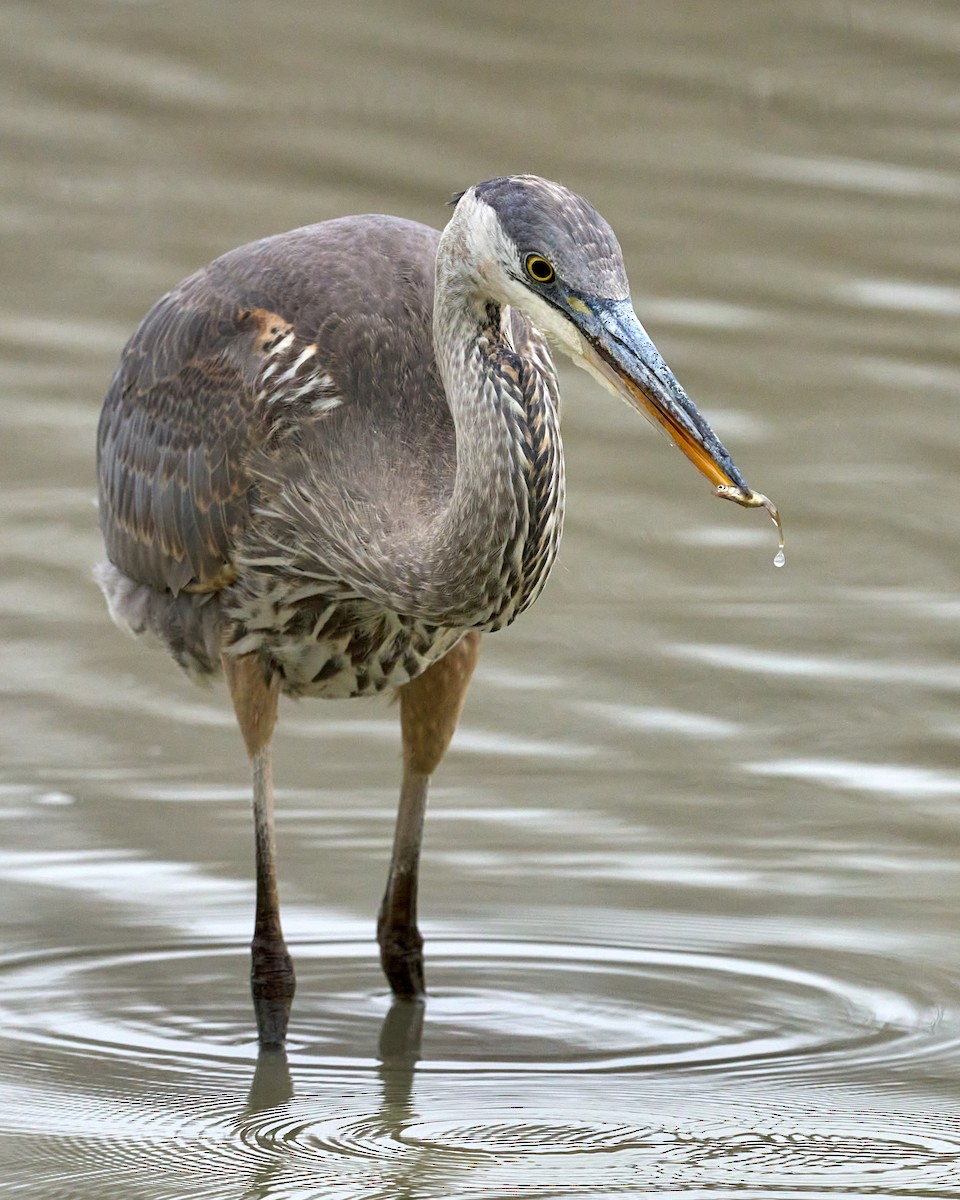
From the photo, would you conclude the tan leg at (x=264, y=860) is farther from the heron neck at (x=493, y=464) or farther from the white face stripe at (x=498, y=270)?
the white face stripe at (x=498, y=270)

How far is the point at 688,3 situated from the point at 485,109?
1752mm

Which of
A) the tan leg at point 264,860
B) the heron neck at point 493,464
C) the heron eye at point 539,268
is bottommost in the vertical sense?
the tan leg at point 264,860

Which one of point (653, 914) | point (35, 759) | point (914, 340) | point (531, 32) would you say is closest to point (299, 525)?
point (653, 914)

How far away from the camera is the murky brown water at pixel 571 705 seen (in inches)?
206

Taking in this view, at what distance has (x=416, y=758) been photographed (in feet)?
Result: 20.9

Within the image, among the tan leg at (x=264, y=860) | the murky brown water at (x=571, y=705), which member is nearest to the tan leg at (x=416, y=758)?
the murky brown water at (x=571, y=705)

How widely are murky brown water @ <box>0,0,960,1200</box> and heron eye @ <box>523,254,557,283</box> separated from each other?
181cm

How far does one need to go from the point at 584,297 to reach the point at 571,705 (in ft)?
10.5

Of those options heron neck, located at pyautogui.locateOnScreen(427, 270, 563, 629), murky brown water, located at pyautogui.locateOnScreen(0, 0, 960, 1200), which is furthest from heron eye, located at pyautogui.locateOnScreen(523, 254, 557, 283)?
murky brown water, located at pyautogui.locateOnScreen(0, 0, 960, 1200)

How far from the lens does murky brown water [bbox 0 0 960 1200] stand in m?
5.24

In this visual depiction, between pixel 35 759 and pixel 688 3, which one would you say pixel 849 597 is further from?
pixel 688 3

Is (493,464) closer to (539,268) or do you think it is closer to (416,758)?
(539,268)

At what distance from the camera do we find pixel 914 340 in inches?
420

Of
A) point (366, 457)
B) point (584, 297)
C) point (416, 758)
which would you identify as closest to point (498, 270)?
point (584, 297)
